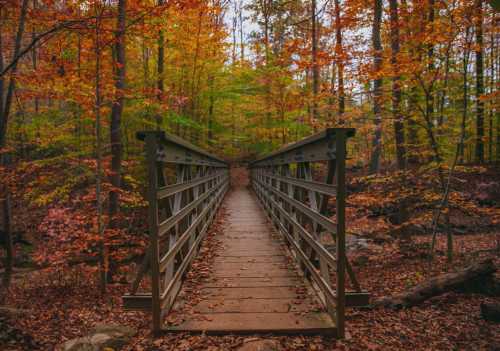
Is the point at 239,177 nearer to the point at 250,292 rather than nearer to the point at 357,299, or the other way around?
the point at 250,292

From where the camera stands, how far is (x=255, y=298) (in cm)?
329

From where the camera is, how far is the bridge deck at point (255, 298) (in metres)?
2.72

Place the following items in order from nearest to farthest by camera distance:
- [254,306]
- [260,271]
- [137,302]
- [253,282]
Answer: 1. [137,302]
2. [254,306]
3. [253,282]
4. [260,271]

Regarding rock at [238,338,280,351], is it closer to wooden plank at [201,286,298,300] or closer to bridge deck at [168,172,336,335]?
bridge deck at [168,172,336,335]

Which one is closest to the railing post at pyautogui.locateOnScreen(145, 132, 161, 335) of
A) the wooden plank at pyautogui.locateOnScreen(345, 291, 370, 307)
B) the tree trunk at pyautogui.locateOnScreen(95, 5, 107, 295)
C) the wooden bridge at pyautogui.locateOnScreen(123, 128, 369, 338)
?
the wooden bridge at pyautogui.locateOnScreen(123, 128, 369, 338)

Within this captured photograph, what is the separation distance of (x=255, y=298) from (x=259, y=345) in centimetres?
77

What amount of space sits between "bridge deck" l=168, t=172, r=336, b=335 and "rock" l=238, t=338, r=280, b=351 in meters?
0.10

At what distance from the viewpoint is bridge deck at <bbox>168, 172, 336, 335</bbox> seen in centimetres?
272

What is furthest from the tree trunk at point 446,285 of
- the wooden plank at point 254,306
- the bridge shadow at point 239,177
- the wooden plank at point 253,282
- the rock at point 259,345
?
the bridge shadow at point 239,177

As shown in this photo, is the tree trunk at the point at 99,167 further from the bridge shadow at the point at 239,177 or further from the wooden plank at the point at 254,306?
the bridge shadow at the point at 239,177

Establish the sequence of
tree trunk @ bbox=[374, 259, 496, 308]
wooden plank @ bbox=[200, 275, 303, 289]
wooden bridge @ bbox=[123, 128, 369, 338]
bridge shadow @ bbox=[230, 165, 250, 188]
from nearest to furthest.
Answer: wooden bridge @ bbox=[123, 128, 369, 338]
wooden plank @ bbox=[200, 275, 303, 289]
tree trunk @ bbox=[374, 259, 496, 308]
bridge shadow @ bbox=[230, 165, 250, 188]

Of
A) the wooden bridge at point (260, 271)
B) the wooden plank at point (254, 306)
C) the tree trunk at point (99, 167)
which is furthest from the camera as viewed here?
the tree trunk at point (99, 167)

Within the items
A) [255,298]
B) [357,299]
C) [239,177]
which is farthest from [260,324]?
[239,177]

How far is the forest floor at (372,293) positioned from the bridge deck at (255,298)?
0.12 meters
